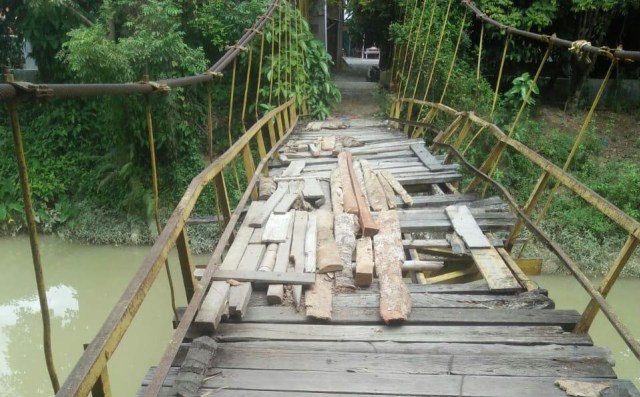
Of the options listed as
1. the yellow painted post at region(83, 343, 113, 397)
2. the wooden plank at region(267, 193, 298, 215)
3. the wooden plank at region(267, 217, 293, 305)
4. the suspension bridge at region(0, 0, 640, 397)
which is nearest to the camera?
the yellow painted post at region(83, 343, 113, 397)

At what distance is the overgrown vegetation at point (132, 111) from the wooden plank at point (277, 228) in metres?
4.19

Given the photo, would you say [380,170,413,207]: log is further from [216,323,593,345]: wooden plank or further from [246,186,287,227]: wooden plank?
[216,323,593,345]: wooden plank

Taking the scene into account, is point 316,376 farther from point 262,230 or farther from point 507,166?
point 507,166

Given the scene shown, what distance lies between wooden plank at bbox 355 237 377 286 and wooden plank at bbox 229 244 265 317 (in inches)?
16.9

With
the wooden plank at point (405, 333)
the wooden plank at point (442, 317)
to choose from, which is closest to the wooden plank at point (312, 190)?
the wooden plank at point (442, 317)

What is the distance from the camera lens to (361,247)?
246 centimetres

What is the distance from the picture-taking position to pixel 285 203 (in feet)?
9.71

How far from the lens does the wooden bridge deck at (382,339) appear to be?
1555mm

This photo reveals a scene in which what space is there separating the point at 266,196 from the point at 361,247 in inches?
37.3

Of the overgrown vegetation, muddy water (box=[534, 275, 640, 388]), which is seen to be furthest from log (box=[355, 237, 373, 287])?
the overgrown vegetation

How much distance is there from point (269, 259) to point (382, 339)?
67 cm

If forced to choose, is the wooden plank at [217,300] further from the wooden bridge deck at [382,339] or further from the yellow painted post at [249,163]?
the yellow painted post at [249,163]

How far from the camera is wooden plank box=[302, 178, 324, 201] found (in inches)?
124

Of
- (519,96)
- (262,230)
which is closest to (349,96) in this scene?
(519,96)
